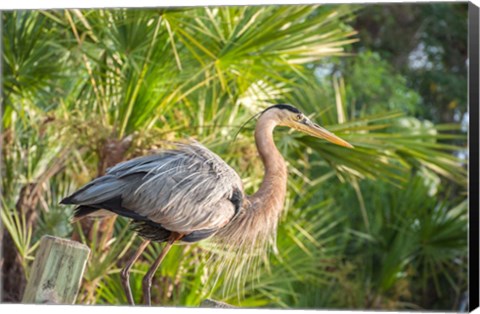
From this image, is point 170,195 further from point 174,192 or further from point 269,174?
point 269,174

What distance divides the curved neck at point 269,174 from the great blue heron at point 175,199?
0.04 m

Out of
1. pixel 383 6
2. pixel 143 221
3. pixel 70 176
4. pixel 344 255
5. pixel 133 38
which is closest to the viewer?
pixel 143 221

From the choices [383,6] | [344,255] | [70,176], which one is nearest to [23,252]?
[70,176]

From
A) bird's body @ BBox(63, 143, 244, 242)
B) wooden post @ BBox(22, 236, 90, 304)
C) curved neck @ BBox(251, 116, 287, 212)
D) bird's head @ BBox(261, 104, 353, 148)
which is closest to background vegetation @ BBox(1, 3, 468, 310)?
curved neck @ BBox(251, 116, 287, 212)

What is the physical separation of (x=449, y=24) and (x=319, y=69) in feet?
5.17

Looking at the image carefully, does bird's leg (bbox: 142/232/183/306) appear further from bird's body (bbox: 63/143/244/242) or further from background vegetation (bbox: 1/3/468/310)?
background vegetation (bbox: 1/3/468/310)

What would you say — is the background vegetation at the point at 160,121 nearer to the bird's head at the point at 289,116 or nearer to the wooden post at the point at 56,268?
the bird's head at the point at 289,116

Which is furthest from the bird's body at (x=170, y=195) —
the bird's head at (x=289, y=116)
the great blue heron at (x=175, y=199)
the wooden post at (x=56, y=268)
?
the bird's head at (x=289, y=116)

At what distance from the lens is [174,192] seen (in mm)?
4887

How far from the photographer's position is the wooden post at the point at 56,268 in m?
4.65

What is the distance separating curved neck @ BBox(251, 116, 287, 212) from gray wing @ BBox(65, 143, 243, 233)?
0.69ft

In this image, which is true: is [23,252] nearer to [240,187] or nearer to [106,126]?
[106,126]

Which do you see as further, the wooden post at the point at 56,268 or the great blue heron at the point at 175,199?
the great blue heron at the point at 175,199

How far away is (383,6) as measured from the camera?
1340 cm
